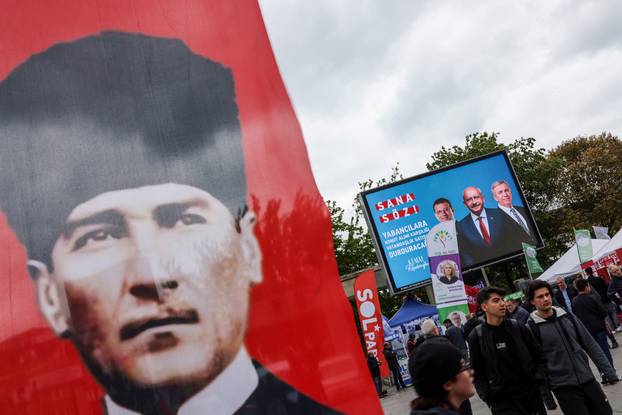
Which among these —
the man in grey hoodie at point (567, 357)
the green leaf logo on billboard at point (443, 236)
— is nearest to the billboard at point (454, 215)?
the green leaf logo on billboard at point (443, 236)

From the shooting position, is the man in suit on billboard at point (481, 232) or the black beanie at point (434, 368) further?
the man in suit on billboard at point (481, 232)

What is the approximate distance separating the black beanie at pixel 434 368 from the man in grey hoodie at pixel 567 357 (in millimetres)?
2720

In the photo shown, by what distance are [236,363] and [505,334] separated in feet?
8.55

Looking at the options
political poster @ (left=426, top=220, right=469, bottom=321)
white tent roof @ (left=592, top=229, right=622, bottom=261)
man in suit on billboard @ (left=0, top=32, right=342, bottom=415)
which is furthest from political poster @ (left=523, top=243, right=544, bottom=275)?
man in suit on billboard @ (left=0, top=32, right=342, bottom=415)

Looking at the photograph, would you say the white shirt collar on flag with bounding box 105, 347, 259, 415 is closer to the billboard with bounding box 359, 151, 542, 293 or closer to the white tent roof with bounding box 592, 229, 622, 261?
the white tent roof with bounding box 592, 229, 622, 261

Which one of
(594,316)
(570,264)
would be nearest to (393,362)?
(570,264)

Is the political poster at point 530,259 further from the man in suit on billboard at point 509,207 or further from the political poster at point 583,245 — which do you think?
the man in suit on billboard at point 509,207

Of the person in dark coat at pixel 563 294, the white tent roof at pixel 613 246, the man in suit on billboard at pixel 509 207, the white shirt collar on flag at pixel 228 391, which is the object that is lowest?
the person in dark coat at pixel 563 294

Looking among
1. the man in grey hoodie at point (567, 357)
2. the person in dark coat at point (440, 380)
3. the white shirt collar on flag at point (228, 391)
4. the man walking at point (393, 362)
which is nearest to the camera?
the person in dark coat at point (440, 380)

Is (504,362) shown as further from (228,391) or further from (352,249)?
(352,249)

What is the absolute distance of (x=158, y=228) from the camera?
287 centimetres

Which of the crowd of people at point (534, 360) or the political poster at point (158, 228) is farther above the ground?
the political poster at point (158, 228)

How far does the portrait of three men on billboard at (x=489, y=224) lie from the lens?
23297mm

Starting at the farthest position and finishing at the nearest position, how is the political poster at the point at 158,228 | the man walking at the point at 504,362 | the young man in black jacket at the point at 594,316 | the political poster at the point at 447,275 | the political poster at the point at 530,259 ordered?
the political poster at the point at 530,259, the political poster at the point at 447,275, the young man in black jacket at the point at 594,316, the man walking at the point at 504,362, the political poster at the point at 158,228
